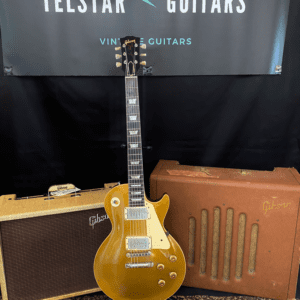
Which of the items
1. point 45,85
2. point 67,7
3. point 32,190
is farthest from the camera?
point 32,190

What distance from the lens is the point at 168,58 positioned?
1557 mm

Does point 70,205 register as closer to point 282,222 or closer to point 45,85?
point 45,85

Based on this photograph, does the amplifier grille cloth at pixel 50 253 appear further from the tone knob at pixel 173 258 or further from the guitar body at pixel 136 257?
the tone knob at pixel 173 258

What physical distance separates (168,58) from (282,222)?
109cm

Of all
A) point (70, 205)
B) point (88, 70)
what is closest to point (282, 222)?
point (70, 205)

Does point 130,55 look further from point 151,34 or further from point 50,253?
point 50,253

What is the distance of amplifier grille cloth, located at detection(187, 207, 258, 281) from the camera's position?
1.40 metres

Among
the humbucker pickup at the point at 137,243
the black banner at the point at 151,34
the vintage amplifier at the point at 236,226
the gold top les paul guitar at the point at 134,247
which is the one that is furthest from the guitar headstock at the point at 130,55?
the humbucker pickup at the point at 137,243

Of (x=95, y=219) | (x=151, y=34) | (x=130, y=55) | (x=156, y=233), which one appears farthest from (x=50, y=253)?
(x=151, y=34)

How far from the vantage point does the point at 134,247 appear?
49.4 inches

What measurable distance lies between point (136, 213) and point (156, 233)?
0.14 m

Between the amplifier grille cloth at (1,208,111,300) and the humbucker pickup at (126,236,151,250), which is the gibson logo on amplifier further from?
the humbucker pickup at (126,236,151,250)

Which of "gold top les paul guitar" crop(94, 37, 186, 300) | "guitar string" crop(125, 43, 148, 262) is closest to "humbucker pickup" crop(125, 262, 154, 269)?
"gold top les paul guitar" crop(94, 37, 186, 300)

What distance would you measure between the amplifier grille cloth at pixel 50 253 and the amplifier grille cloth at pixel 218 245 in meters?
0.51
